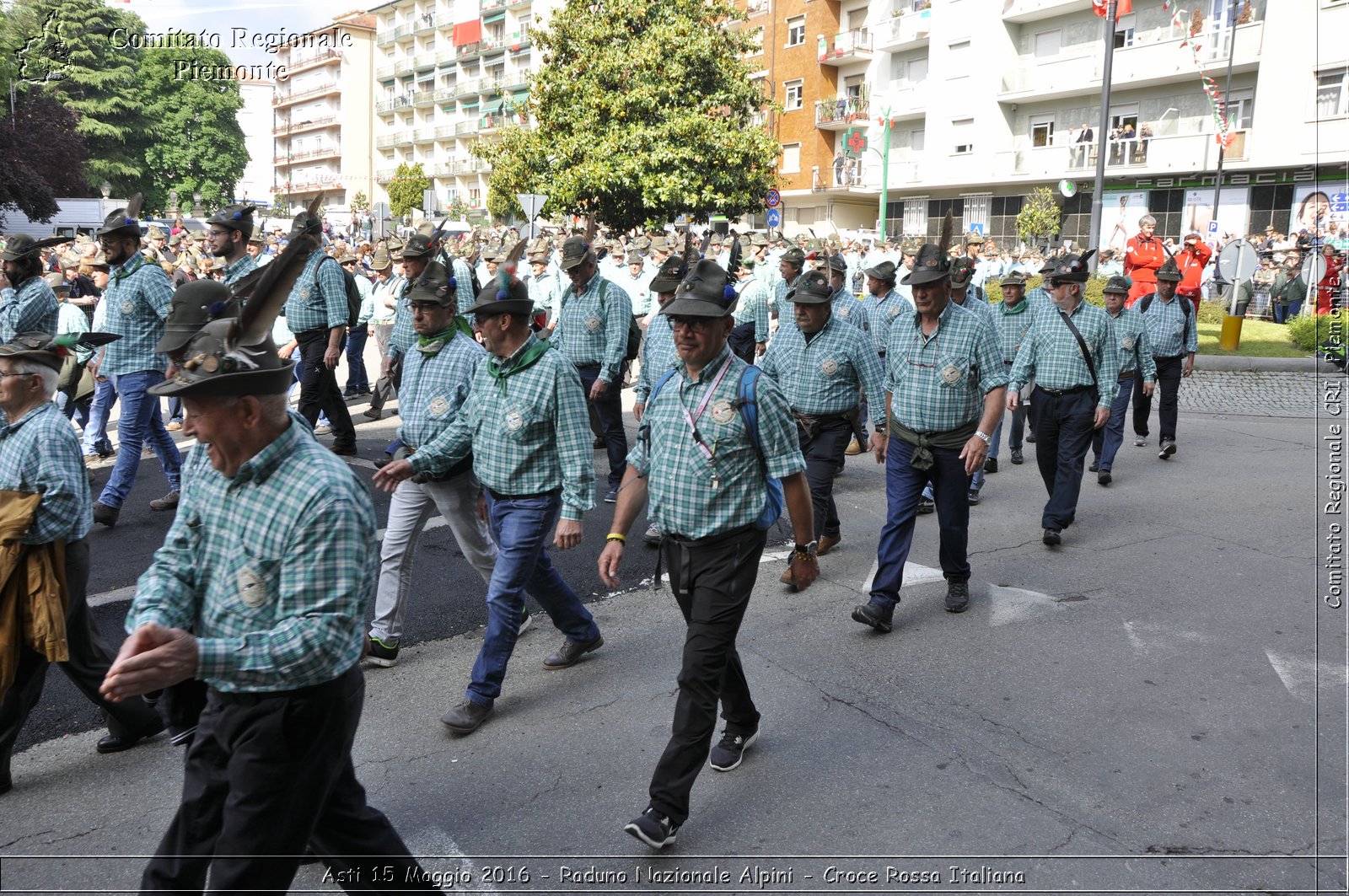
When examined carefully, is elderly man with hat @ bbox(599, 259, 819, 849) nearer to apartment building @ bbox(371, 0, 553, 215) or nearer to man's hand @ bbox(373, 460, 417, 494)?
man's hand @ bbox(373, 460, 417, 494)

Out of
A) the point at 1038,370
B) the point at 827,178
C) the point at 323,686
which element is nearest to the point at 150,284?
the point at 323,686

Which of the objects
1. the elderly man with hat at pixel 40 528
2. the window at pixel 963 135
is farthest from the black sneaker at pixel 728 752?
the window at pixel 963 135

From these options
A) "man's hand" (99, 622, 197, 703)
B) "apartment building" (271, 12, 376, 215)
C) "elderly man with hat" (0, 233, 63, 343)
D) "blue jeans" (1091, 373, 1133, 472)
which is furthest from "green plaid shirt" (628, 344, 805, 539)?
"apartment building" (271, 12, 376, 215)

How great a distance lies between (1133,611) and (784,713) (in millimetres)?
2697

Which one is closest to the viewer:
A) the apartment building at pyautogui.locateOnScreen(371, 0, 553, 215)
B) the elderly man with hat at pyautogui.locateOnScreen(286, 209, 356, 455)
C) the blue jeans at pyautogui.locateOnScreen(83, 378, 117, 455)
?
the elderly man with hat at pyautogui.locateOnScreen(286, 209, 356, 455)

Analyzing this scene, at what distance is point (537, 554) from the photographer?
192 inches

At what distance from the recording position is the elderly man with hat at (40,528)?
390 centimetres

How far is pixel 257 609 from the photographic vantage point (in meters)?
2.62

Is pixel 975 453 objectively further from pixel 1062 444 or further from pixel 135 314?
pixel 135 314

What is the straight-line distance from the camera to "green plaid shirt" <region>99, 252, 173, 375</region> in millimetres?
7738

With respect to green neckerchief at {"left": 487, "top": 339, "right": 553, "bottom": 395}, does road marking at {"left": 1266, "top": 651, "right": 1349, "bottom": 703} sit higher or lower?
lower

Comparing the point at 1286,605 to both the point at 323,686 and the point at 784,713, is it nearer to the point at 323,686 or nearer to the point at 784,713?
the point at 784,713

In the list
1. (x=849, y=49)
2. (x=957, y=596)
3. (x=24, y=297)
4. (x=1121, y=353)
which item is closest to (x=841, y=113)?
(x=849, y=49)

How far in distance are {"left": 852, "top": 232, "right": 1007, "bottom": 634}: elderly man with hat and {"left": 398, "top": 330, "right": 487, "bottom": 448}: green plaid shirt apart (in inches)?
100
